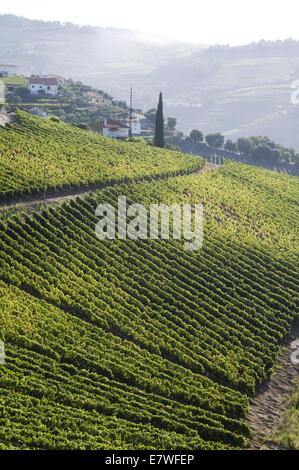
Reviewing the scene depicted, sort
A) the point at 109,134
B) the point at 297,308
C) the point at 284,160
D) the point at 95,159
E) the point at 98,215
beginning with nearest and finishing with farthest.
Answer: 1. the point at 297,308
2. the point at 98,215
3. the point at 95,159
4. the point at 109,134
5. the point at 284,160

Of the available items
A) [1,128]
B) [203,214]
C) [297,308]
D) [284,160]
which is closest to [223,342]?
[297,308]

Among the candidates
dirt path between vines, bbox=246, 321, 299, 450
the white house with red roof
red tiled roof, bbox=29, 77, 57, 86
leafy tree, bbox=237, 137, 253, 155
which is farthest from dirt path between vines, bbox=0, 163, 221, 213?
red tiled roof, bbox=29, 77, 57, 86

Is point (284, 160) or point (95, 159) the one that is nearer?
point (95, 159)

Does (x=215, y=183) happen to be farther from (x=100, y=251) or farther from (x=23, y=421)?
(x=23, y=421)

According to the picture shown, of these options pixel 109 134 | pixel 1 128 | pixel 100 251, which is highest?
pixel 109 134

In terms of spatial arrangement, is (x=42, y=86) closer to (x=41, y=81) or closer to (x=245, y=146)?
(x=41, y=81)

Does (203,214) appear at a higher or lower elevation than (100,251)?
higher

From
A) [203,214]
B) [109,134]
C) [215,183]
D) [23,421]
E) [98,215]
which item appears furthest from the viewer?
[109,134]

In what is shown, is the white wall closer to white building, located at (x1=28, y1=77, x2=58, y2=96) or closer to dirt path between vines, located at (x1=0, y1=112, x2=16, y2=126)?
white building, located at (x1=28, y1=77, x2=58, y2=96)
